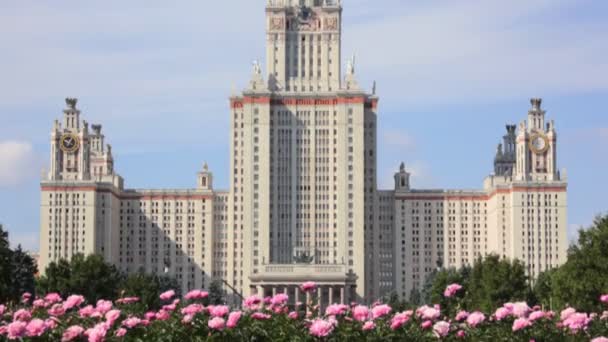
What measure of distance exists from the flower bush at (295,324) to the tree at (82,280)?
11059cm

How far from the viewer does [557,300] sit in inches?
4633

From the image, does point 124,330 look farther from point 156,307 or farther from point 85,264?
point 85,264

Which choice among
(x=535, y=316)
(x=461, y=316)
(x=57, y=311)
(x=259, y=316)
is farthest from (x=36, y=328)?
(x=535, y=316)

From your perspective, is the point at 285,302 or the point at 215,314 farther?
the point at 285,302

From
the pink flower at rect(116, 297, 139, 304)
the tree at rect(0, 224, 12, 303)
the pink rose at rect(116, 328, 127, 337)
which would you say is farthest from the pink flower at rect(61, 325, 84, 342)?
the tree at rect(0, 224, 12, 303)

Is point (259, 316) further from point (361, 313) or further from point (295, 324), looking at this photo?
point (361, 313)

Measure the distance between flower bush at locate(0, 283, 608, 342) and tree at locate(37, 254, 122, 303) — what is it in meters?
111

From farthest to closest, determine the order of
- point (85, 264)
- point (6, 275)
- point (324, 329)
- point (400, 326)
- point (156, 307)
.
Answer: point (85, 264), point (156, 307), point (6, 275), point (400, 326), point (324, 329)

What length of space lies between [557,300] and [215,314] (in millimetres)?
81892

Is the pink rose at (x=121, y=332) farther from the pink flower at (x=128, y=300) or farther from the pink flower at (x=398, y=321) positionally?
the pink flower at (x=398, y=321)

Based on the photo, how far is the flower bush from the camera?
39.7 meters

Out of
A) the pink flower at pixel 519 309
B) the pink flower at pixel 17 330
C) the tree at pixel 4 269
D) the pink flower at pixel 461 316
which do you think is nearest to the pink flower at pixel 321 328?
the pink flower at pixel 461 316

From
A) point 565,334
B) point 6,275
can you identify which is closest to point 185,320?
point 565,334

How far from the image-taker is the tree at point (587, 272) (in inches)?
4338
